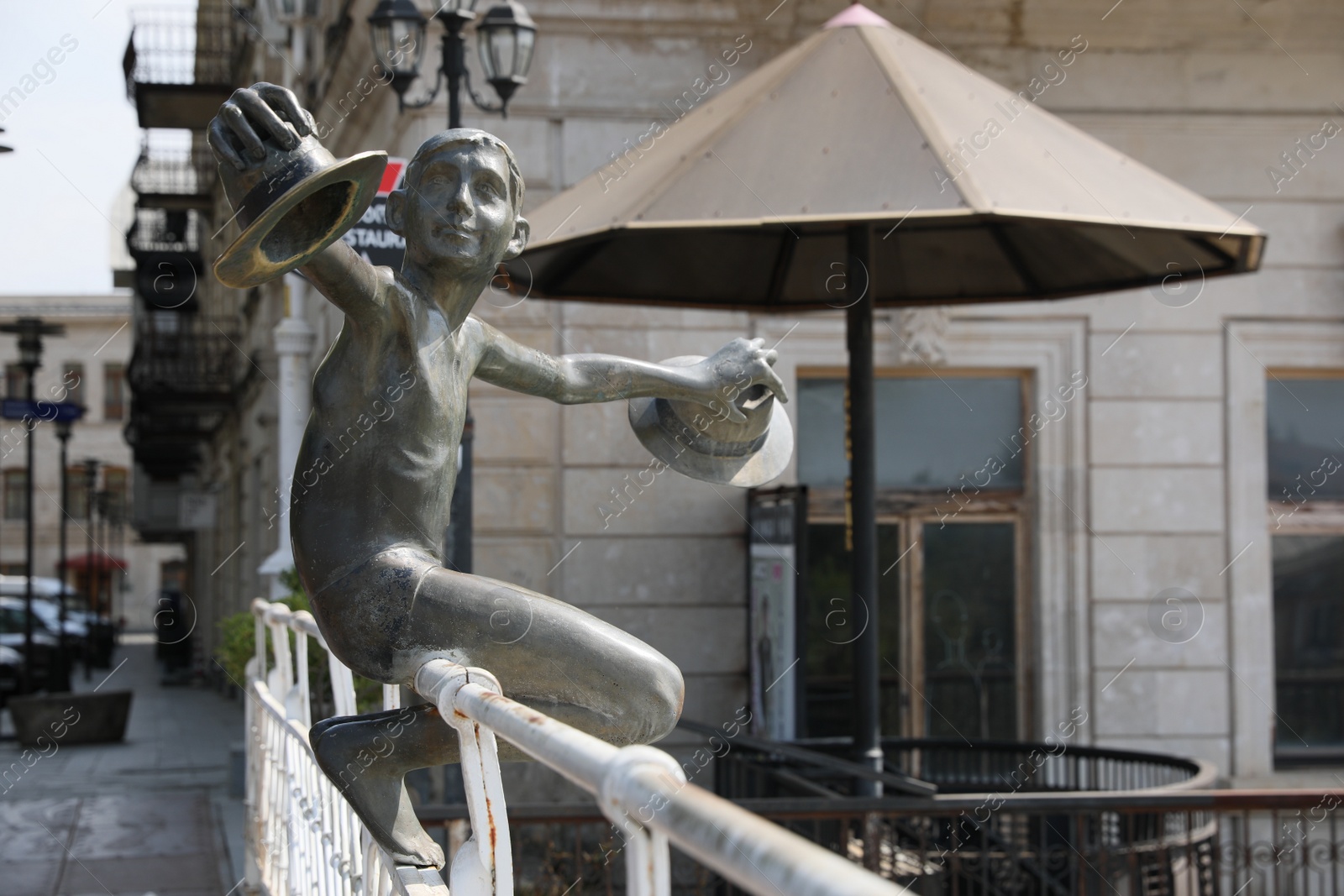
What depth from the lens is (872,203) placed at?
4.94 m

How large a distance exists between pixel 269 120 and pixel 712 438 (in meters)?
1.03

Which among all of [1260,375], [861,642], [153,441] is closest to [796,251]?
[861,642]

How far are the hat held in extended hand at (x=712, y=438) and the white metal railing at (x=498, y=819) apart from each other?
76 centimetres

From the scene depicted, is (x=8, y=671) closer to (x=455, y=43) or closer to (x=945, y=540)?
(x=945, y=540)

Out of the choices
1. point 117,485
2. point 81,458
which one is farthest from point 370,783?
point 117,485

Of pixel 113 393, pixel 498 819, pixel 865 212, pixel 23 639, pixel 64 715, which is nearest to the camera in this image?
pixel 498 819

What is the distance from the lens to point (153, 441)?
110 feet

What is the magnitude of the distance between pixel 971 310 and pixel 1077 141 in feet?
13.2

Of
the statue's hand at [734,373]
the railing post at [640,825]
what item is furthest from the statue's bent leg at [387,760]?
the railing post at [640,825]

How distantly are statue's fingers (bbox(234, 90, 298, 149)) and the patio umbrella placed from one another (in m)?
3.07

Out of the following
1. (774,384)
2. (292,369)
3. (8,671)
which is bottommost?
(8,671)

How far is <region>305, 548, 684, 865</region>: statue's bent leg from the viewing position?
209 cm

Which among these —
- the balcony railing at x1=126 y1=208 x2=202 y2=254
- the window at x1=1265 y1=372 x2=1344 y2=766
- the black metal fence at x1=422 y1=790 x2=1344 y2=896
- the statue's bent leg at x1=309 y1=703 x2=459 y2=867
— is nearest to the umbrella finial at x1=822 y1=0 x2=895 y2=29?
the black metal fence at x1=422 y1=790 x2=1344 y2=896

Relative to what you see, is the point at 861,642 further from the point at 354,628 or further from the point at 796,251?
the point at 354,628
